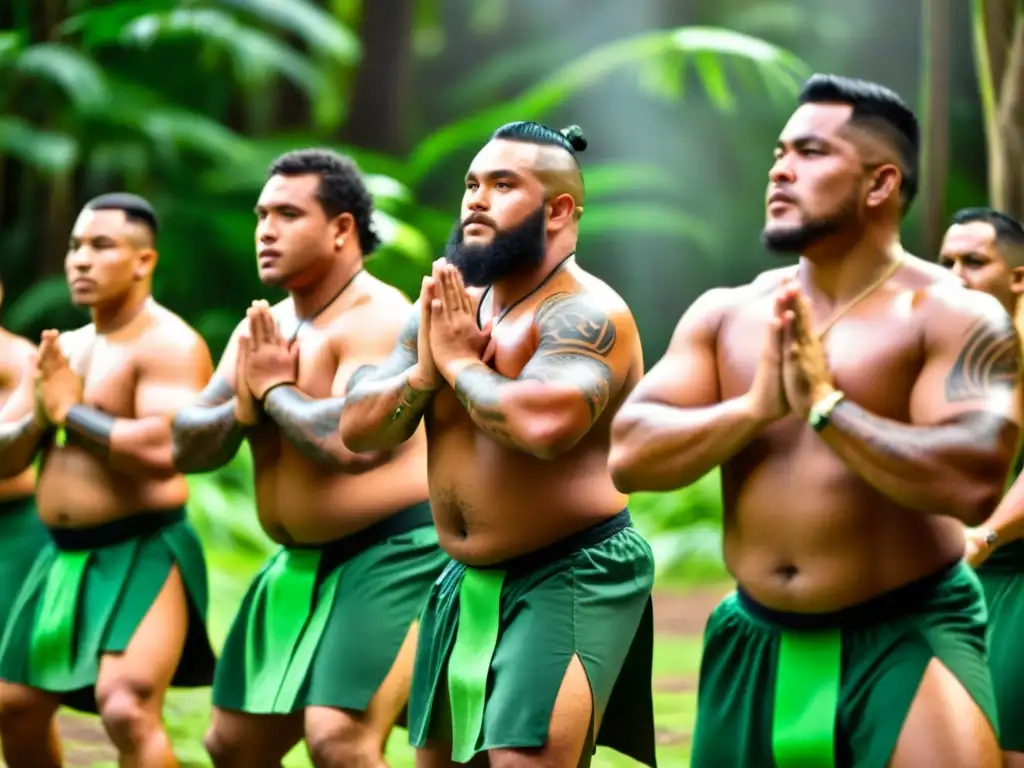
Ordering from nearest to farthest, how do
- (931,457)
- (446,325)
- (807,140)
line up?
(931,457), (807,140), (446,325)

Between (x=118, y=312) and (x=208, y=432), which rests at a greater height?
(x=118, y=312)

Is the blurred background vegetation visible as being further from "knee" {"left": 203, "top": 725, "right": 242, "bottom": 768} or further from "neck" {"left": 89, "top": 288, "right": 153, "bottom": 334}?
"knee" {"left": 203, "top": 725, "right": 242, "bottom": 768}

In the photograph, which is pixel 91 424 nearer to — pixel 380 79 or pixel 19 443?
pixel 19 443

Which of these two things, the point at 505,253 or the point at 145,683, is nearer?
the point at 505,253

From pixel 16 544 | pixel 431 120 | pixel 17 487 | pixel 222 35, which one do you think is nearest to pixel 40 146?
pixel 222 35

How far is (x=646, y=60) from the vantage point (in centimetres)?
1148

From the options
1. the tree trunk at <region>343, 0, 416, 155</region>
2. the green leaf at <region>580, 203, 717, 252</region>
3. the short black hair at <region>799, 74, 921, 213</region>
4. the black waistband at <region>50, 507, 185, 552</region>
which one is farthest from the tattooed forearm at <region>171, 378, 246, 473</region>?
the tree trunk at <region>343, 0, 416, 155</region>

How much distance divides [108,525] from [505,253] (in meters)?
1.91

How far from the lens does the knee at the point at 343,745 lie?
3891 mm

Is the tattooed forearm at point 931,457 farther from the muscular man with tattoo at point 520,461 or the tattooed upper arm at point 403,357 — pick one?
the tattooed upper arm at point 403,357

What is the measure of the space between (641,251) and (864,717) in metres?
11.8

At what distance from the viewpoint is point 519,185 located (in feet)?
11.3

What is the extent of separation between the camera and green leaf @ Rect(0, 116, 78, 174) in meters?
9.59

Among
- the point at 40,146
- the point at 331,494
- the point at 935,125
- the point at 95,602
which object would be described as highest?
the point at 935,125
